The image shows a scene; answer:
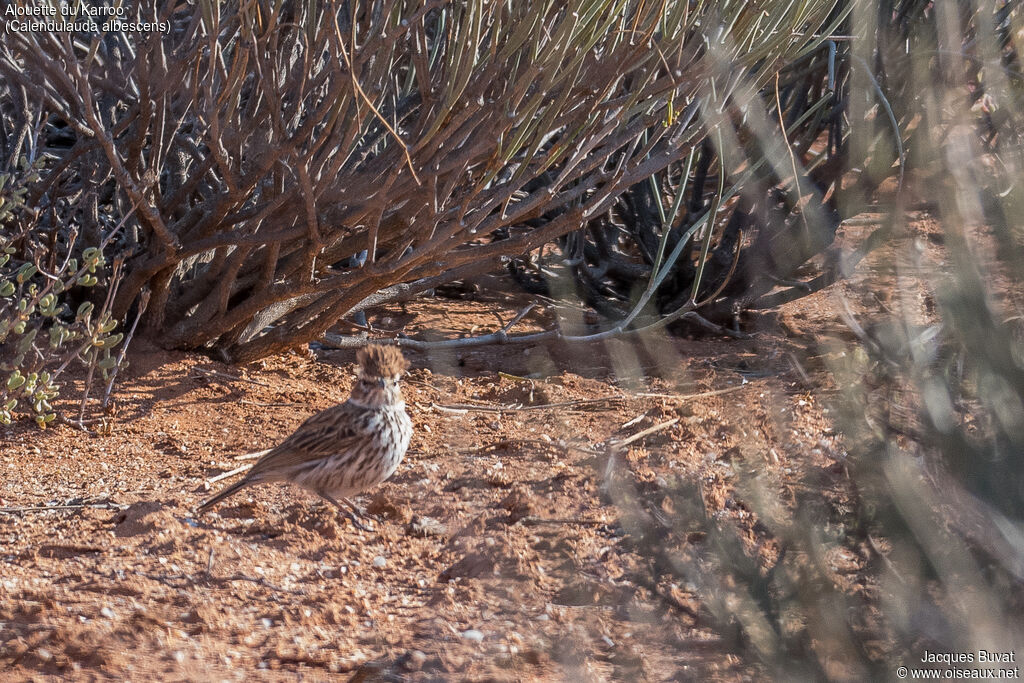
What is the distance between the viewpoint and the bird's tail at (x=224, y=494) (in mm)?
3879

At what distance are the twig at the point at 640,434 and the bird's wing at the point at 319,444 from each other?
1346 millimetres

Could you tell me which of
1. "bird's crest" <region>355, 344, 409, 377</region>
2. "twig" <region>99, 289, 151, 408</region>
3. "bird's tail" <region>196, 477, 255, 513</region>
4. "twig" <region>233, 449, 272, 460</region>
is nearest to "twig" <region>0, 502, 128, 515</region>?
"bird's tail" <region>196, 477, 255, 513</region>

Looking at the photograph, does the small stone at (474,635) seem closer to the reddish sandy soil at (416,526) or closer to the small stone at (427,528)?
the reddish sandy soil at (416,526)

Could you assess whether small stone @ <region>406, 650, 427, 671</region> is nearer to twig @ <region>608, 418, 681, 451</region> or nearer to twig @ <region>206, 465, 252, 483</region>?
twig @ <region>206, 465, 252, 483</region>

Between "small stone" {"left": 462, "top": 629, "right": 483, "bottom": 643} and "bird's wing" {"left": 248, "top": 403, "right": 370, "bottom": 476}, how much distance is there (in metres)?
1.07

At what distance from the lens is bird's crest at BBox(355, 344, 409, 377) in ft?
13.6

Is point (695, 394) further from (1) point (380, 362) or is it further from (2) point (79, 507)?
(2) point (79, 507)

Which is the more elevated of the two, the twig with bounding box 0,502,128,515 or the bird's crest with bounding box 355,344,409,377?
the bird's crest with bounding box 355,344,409,377

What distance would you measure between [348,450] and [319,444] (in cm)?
12

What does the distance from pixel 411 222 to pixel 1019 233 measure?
2.81m

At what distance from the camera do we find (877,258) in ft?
25.7

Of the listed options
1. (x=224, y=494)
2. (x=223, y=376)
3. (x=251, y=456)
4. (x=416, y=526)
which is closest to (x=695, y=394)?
(x=416, y=526)

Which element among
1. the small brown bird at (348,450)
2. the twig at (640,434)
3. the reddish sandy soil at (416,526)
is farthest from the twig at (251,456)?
the twig at (640,434)

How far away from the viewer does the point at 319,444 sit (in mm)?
4023
